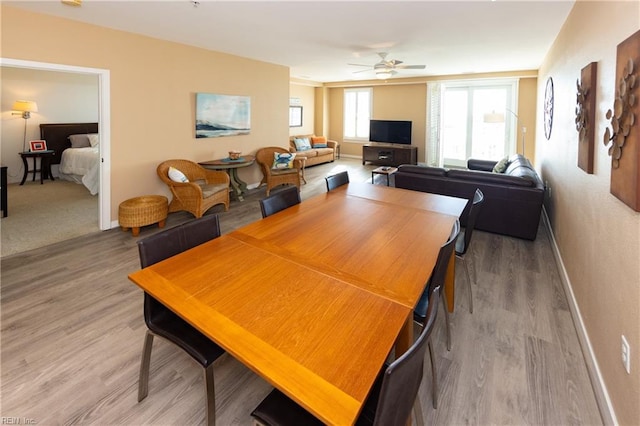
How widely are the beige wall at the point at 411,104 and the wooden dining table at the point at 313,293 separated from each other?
Answer: 22.9 ft

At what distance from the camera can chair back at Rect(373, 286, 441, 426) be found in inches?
33.9

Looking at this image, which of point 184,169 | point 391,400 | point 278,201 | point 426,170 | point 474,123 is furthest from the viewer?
point 474,123

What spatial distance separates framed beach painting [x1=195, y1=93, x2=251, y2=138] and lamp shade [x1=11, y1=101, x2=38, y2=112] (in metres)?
3.77

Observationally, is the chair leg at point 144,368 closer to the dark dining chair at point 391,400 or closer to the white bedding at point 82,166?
the dark dining chair at point 391,400

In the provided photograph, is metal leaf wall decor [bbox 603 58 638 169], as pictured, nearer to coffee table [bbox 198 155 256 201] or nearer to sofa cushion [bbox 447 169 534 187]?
sofa cushion [bbox 447 169 534 187]

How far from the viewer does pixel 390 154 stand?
9125mm

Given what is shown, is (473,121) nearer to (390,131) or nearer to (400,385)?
(390,131)

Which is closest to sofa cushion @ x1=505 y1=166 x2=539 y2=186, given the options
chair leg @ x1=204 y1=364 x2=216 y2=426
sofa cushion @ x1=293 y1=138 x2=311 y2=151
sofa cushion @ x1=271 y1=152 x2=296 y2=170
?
sofa cushion @ x1=271 y1=152 x2=296 y2=170

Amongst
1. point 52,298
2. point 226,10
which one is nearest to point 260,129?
point 226,10

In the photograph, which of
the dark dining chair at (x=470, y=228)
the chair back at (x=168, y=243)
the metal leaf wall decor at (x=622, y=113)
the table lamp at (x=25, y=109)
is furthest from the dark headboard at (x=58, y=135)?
the metal leaf wall decor at (x=622, y=113)

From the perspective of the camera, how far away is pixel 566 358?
2014mm

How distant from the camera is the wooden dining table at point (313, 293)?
3.13 ft

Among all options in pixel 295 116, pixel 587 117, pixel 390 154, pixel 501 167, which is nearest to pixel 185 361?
pixel 587 117

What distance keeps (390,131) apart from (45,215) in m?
7.78
